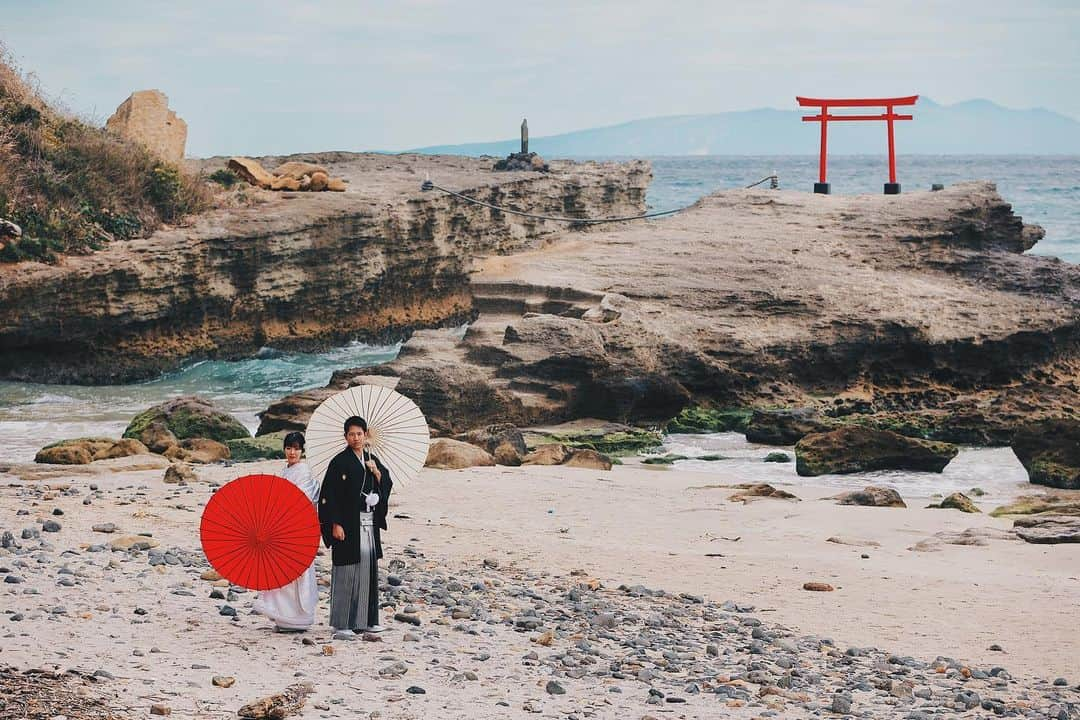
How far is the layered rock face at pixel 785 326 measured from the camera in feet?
58.0

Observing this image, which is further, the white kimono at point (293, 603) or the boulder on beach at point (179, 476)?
the boulder on beach at point (179, 476)

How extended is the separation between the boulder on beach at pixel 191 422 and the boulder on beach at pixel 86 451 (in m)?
1.32

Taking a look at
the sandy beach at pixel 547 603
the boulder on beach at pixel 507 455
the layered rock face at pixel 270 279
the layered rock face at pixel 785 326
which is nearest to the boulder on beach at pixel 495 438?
the boulder on beach at pixel 507 455

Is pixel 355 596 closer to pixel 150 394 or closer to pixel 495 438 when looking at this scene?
pixel 495 438

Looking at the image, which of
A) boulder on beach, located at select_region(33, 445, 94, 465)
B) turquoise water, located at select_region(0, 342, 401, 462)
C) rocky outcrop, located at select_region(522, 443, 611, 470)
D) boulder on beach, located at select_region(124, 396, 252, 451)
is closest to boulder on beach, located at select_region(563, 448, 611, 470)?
rocky outcrop, located at select_region(522, 443, 611, 470)

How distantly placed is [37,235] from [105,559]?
15585 mm

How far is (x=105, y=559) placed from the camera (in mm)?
8625

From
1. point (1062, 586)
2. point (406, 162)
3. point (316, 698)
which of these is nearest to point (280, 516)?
point (316, 698)

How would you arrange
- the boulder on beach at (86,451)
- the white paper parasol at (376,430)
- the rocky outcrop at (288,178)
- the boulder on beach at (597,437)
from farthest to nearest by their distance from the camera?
the rocky outcrop at (288,178) → the boulder on beach at (597,437) → the boulder on beach at (86,451) → the white paper parasol at (376,430)

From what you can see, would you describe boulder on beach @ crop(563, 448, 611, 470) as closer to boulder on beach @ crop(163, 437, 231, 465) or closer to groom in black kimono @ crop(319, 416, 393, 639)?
boulder on beach @ crop(163, 437, 231, 465)

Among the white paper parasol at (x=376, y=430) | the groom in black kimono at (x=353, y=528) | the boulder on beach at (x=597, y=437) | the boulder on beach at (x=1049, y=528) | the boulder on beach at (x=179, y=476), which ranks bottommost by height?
the boulder on beach at (x=597, y=437)

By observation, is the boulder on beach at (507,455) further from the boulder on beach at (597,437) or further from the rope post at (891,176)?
the rope post at (891,176)

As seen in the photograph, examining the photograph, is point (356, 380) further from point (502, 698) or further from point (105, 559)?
point (502, 698)

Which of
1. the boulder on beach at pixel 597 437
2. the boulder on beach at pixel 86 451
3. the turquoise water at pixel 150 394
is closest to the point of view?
the boulder on beach at pixel 86 451
